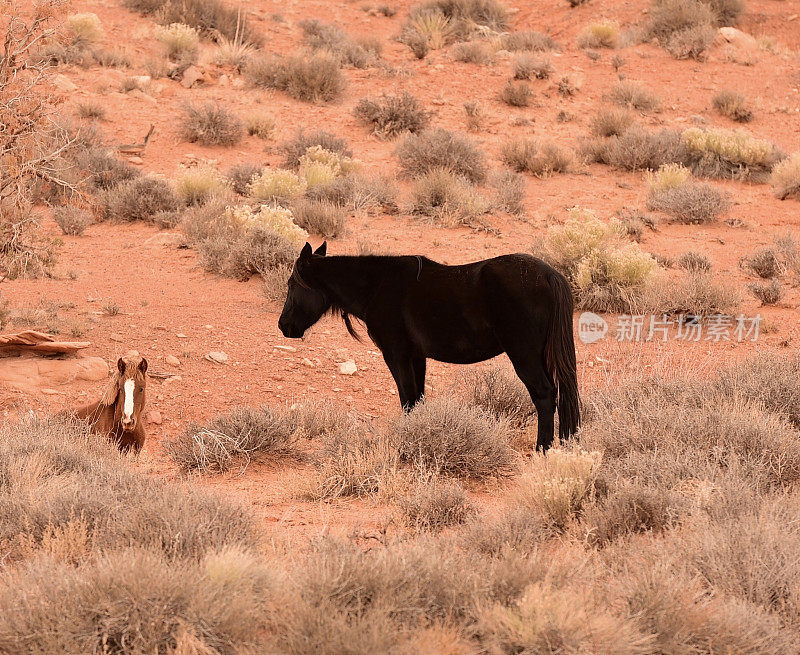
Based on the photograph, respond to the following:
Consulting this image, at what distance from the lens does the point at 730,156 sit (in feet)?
56.7

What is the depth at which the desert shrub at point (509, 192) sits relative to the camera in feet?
48.5

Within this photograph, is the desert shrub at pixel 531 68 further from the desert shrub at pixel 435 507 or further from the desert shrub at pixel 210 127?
the desert shrub at pixel 435 507

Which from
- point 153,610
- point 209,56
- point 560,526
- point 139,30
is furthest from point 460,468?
point 139,30

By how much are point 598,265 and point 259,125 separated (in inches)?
355

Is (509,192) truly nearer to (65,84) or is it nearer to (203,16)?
(65,84)

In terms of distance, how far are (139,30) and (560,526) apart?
827 inches

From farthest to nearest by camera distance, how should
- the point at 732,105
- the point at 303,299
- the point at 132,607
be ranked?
1. the point at 732,105
2. the point at 303,299
3. the point at 132,607

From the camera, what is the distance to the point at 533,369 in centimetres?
635

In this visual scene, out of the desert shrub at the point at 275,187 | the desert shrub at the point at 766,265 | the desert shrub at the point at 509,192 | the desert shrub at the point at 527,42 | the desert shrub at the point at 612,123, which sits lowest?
the desert shrub at the point at 275,187

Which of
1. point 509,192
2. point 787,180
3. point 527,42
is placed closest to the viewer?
point 509,192

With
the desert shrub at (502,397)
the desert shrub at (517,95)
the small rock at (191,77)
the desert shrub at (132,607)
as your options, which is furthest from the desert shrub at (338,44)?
the desert shrub at (132,607)

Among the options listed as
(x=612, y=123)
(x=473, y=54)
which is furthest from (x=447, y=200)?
(x=473, y=54)

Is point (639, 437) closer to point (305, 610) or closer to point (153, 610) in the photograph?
point (305, 610)

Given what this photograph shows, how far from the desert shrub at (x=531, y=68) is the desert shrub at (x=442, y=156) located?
549 centimetres
